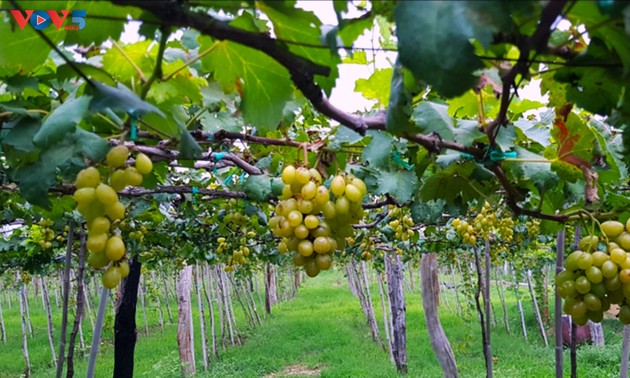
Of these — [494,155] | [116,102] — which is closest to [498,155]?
[494,155]

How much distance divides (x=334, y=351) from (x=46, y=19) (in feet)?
36.7

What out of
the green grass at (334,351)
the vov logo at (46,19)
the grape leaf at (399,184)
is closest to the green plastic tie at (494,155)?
the grape leaf at (399,184)

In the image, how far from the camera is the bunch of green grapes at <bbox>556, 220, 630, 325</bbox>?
1.24 metres

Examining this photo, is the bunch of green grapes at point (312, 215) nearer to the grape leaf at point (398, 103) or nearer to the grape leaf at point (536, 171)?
the grape leaf at point (398, 103)

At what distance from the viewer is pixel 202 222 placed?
512 centimetres

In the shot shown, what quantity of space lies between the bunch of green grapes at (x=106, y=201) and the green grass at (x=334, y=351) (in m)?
7.95

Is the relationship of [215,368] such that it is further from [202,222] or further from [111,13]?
[111,13]

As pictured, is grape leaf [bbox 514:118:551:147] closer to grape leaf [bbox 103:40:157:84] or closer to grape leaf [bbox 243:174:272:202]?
grape leaf [bbox 243:174:272:202]

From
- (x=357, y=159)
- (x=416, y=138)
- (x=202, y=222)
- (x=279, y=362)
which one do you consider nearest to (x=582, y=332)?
(x=279, y=362)

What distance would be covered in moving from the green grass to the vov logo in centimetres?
806

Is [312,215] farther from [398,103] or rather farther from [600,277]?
[600,277]

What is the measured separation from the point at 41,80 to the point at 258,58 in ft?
2.53

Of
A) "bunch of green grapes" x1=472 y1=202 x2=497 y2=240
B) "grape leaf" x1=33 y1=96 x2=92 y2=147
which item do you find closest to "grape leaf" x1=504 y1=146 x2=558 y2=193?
"grape leaf" x1=33 y1=96 x2=92 y2=147

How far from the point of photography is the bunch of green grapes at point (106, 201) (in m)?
0.99
